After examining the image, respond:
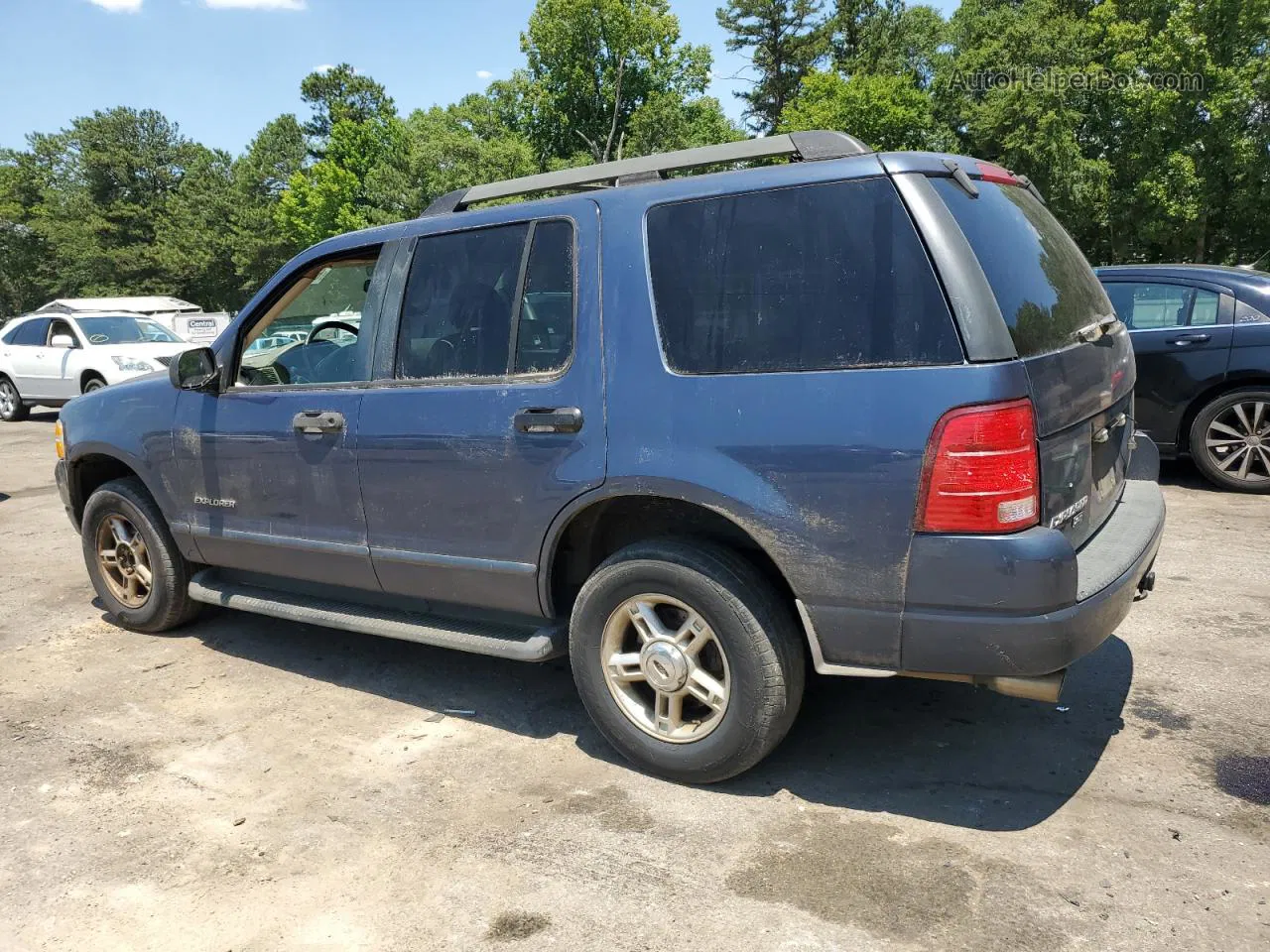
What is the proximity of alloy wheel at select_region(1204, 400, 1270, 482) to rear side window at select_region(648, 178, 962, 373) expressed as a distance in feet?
18.6

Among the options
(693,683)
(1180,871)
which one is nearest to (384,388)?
(693,683)

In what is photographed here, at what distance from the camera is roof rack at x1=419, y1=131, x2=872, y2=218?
306 cm

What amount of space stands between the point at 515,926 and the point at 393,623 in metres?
1.64

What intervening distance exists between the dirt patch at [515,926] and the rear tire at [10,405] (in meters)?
16.5

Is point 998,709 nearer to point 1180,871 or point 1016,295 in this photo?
point 1180,871

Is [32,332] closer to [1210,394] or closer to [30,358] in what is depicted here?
[30,358]

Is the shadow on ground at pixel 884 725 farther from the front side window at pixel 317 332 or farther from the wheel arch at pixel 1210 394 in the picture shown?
the wheel arch at pixel 1210 394

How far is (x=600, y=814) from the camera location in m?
3.09

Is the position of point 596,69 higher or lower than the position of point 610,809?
higher

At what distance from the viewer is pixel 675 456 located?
3.02 metres

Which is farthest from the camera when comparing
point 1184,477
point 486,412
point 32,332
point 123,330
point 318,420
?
point 32,332

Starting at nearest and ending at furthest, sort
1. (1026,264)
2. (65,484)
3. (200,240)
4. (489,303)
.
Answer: (1026,264) → (489,303) → (65,484) → (200,240)

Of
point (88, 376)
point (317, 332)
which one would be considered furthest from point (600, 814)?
point (88, 376)

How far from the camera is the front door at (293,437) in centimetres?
391
